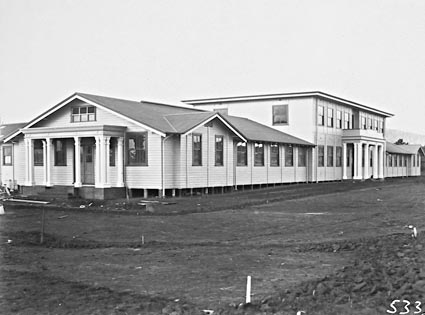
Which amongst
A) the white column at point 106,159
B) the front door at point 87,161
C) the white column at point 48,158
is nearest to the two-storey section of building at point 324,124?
the front door at point 87,161

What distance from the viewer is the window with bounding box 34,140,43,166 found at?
28.3m

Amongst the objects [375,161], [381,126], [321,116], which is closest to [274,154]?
[321,116]

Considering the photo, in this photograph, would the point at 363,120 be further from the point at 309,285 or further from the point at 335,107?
the point at 309,285

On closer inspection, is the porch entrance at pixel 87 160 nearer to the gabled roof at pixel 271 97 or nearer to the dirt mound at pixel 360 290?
the gabled roof at pixel 271 97

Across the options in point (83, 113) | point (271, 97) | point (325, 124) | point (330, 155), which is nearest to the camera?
point (83, 113)

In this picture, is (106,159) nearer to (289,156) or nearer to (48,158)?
(48,158)

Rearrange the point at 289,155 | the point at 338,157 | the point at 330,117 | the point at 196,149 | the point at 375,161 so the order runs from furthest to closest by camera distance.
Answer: the point at 375,161, the point at 338,157, the point at 330,117, the point at 289,155, the point at 196,149

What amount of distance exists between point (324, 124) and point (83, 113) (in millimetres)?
19247

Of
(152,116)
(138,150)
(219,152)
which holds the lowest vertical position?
(219,152)

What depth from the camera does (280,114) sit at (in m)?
39.4

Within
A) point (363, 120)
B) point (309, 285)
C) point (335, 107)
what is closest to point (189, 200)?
point (309, 285)

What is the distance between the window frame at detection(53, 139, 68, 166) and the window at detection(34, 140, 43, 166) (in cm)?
92

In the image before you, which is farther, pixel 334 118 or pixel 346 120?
pixel 346 120

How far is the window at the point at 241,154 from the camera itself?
95.9 feet
